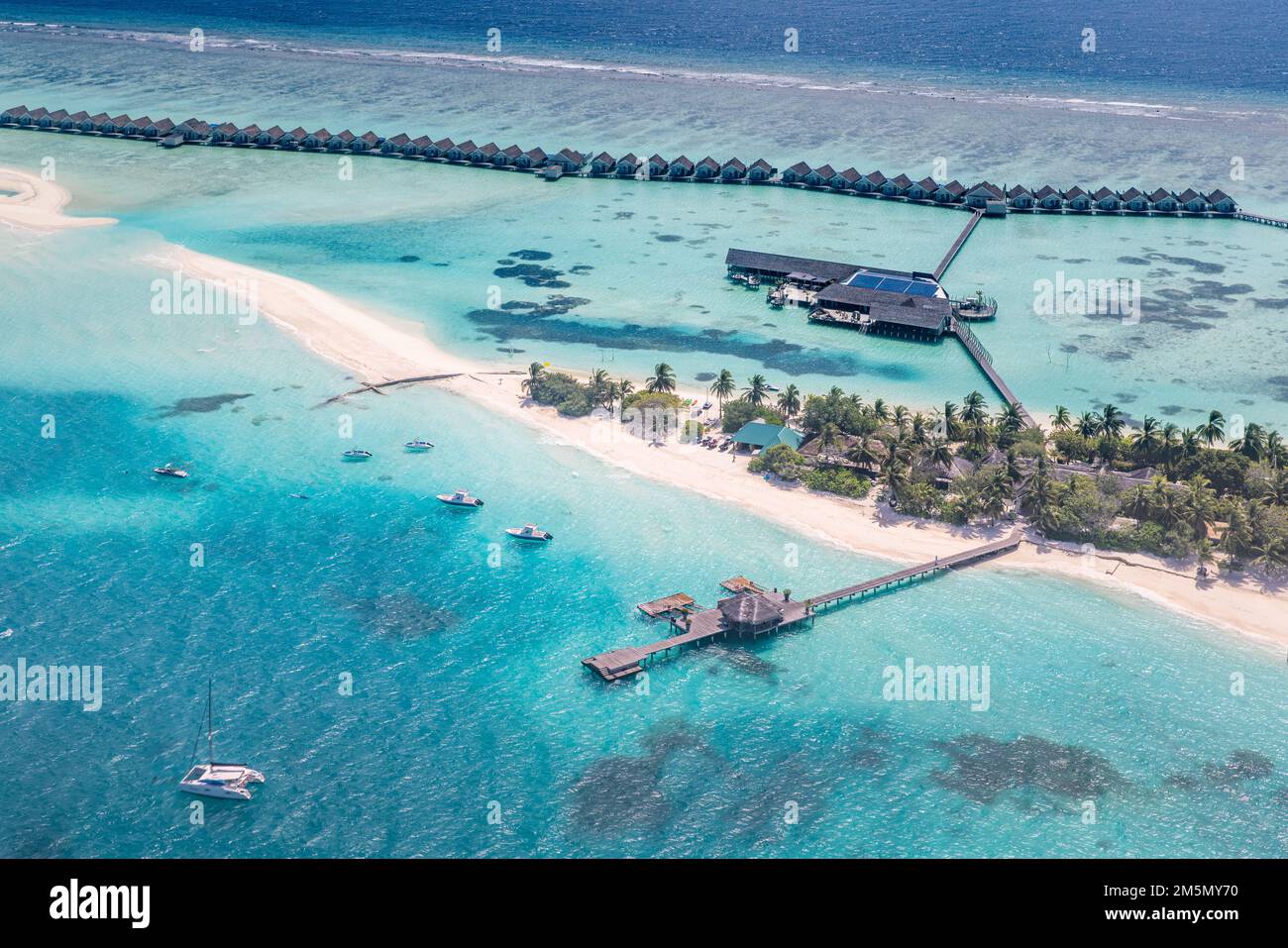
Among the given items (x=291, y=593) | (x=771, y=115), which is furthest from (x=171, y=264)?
(x=771, y=115)

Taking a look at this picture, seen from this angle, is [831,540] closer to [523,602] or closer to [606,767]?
[523,602]

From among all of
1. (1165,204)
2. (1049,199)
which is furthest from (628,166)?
(1165,204)

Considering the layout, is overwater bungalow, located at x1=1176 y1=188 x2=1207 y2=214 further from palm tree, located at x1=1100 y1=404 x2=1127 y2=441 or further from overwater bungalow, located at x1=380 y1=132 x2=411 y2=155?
overwater bungalow, located at x1=380 y1=132 x2=411 y2=155

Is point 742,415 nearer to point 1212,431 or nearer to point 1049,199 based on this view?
point 1212,431

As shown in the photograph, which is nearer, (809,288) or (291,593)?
(291,593)

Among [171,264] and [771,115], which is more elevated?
[771,115]

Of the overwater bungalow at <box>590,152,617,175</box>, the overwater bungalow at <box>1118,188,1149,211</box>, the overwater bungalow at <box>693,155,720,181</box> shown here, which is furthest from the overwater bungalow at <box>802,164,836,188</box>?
the overwater bungalow at <box>1118,188,1149,211</box>

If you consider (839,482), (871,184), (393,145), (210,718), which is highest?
(393,145)
